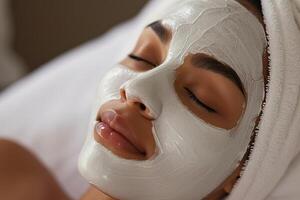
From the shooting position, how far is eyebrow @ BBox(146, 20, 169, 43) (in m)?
1.00

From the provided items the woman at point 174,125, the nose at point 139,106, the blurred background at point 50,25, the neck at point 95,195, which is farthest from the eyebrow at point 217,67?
the blurred background at point 50,25

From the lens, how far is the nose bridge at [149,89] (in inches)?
36.4

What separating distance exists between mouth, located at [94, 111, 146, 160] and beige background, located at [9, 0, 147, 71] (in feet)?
4.05

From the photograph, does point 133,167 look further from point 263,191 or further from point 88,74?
point 88,74

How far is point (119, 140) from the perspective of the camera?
92 cm

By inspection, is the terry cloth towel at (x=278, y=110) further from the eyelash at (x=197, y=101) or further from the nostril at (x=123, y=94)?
the nostril at (x=123, y=94)

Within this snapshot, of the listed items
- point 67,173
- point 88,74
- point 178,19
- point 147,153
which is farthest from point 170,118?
point 88,74

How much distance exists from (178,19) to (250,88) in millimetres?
165

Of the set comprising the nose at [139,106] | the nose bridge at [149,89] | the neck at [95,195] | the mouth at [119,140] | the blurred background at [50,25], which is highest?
the nose bridge at [149,89]

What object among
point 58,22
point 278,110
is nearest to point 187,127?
point 278,110

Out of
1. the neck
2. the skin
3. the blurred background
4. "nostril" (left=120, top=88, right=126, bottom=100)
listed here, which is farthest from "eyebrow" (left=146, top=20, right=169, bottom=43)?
the blurred background

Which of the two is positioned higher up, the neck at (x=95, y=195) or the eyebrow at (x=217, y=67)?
the eyebrow at (x=217, y=67)

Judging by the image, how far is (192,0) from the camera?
102 cm

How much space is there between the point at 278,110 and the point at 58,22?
1363mm
